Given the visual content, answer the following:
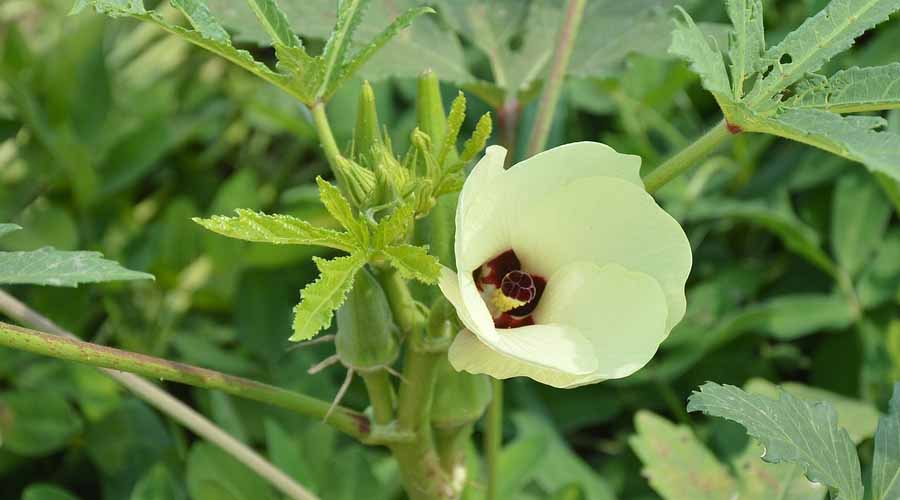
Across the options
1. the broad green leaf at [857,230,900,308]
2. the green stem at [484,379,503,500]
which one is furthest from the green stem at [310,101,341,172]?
the broad green leaf at [857,230,900,308]

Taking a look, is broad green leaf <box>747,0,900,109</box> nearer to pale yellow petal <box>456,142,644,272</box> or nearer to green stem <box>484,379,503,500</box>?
pale yellow petal <box>456,142,644,272</box>

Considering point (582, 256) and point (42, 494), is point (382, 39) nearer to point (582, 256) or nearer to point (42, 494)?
point (582, 256)

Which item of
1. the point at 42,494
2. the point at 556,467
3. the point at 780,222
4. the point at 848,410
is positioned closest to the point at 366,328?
the point at 42,494

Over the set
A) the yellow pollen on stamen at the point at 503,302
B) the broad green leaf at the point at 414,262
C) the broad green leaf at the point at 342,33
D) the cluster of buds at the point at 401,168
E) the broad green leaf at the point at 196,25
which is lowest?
the yellow pollen on stamen at the point at 503,302

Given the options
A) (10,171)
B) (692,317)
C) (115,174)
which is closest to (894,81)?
(692,317)

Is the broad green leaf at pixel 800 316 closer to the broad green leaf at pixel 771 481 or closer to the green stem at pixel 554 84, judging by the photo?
the broad green leaf at pixel 771 481

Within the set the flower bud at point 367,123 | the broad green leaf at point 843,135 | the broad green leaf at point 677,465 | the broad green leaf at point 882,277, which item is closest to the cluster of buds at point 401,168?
the flower bud at point 367,123
